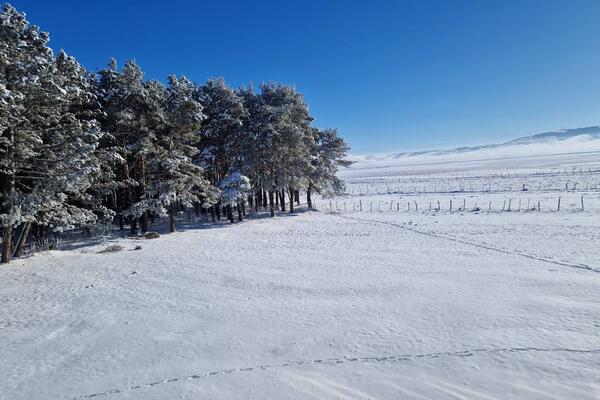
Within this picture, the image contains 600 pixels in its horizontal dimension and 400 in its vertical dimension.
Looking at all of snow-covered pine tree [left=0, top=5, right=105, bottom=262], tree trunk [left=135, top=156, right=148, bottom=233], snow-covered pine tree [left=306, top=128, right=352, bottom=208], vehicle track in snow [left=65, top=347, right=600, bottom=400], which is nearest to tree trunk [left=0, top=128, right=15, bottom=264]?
snow-covered pine tree [left=0, top=5, right=105, bottom=262]

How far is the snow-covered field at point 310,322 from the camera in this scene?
6957mm

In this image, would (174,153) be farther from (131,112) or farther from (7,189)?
(7,189)

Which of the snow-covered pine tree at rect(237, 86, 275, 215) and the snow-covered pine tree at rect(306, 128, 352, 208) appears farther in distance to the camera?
the snow-covered pine tree at rect(306, 128, 352, 208)

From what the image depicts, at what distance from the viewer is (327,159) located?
3912 centimetres

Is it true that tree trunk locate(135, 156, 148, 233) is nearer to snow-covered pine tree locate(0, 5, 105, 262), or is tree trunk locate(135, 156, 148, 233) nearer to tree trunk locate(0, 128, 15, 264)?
snow-covered pine tree locate(0, 5, 105, 262)

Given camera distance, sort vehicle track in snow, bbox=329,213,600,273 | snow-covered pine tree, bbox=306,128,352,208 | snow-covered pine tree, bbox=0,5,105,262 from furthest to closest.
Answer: snow-covered pine tree, bbox=306,128,352,208
snow-covered pine tree, bbox=0,5,105,262
vehicle track in snow, bbox=329,213,600,273

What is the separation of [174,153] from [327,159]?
19305 millimetres

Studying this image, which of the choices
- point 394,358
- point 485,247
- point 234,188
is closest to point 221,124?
point 234,188

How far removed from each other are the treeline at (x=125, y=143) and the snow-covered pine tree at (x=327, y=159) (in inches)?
5.0

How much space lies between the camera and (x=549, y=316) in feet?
31.2

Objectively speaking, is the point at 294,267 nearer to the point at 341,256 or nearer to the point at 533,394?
the point at 341,256

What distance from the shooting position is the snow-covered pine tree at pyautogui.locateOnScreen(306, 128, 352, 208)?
125 feet

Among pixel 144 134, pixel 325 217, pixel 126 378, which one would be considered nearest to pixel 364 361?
pixel 126 378

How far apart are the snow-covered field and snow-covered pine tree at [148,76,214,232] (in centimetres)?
665
